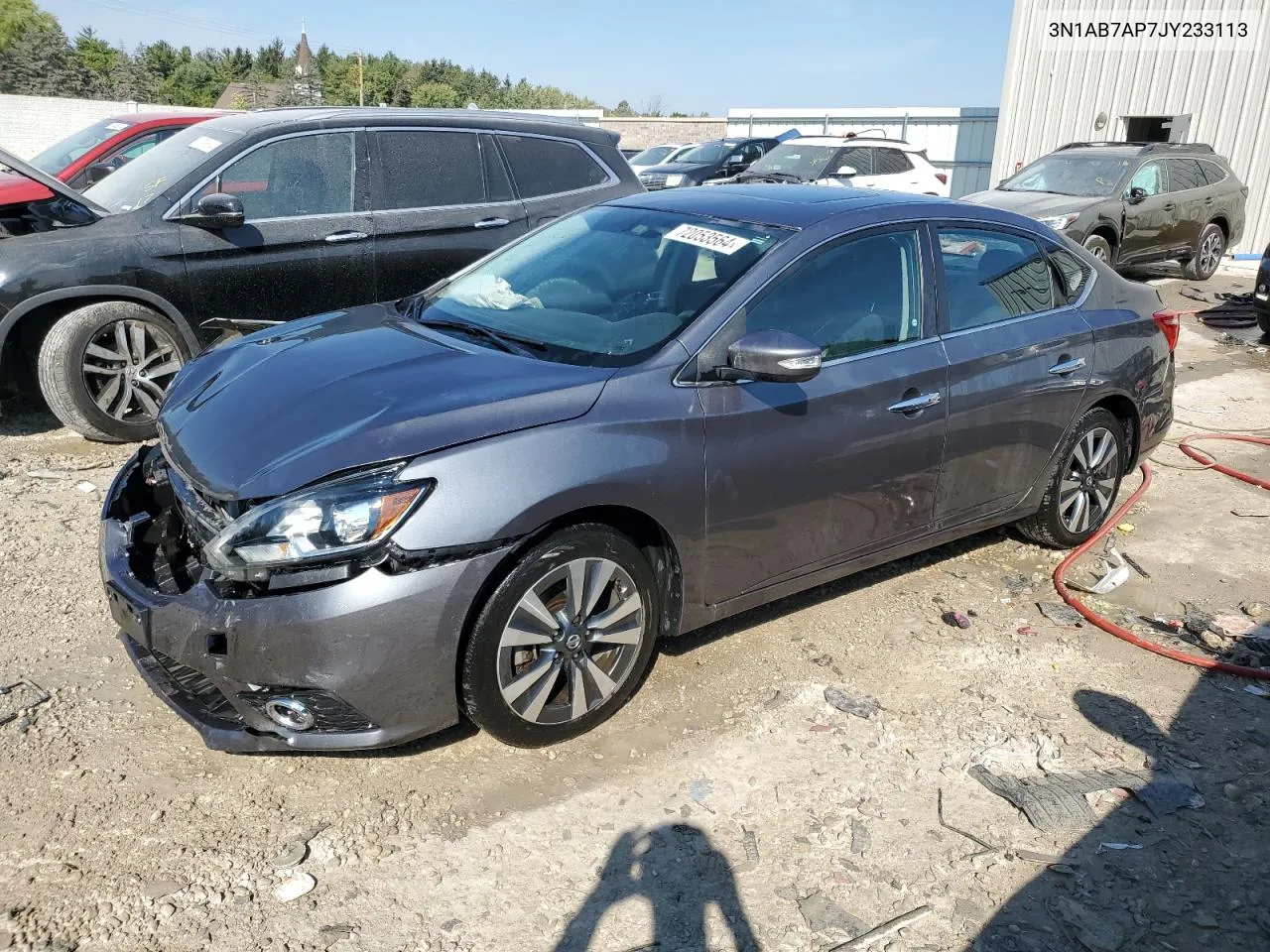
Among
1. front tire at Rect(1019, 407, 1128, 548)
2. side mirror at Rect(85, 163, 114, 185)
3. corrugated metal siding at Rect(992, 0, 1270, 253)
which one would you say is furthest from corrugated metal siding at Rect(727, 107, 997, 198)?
front tire at Rect(1019, 407, 1128, 548)

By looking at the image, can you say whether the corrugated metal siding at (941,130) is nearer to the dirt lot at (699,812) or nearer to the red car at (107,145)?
the red car at (107,145)

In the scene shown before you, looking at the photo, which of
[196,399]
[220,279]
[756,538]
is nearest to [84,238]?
[220,279]

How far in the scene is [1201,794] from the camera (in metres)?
3.23

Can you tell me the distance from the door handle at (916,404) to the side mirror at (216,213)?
386cm

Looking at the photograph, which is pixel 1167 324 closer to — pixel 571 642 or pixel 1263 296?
pixel 571 642

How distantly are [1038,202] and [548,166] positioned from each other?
740 centimetres

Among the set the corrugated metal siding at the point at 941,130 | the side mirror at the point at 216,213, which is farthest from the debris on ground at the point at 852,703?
the corrugated metal siding at the point at 941,130

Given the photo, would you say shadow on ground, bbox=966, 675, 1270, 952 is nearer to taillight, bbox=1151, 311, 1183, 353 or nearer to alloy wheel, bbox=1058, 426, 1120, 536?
alloy wheel, bbox=1058, 426, 1120, 536

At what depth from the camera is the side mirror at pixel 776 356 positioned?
328 centimetres

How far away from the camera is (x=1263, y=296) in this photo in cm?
969

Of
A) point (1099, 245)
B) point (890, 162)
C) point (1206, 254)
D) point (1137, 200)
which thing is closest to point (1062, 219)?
point (1099, 245)

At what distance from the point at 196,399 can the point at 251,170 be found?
3078 mm

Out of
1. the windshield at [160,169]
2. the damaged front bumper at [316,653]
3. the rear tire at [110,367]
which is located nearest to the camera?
the damaged front bumper at [316,653]

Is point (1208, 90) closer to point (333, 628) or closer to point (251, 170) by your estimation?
point (251, 170)
